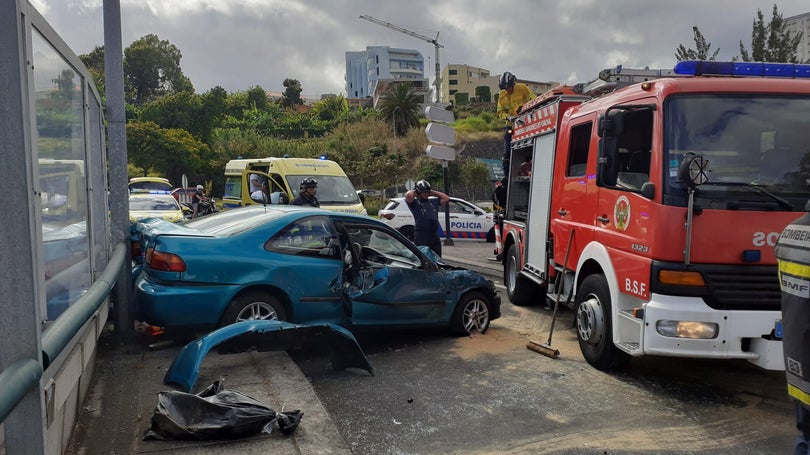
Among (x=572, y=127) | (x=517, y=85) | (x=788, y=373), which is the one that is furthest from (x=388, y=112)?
(x=788, y=373)

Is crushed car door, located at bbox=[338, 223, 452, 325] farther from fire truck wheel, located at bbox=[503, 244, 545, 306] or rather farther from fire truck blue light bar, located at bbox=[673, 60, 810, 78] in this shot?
fire truck blue light bar, located at bbox=[673, 60, 810, 78]

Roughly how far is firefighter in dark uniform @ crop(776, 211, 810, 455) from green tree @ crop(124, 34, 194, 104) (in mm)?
93904

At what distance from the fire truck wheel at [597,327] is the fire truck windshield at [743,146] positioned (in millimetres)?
1240

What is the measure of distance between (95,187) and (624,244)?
449cm

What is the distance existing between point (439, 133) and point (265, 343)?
10.9 metres

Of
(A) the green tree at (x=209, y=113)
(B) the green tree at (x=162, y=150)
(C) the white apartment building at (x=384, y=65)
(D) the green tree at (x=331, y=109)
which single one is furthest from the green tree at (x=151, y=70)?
(C) the white apartment building at (x=384, y=65)

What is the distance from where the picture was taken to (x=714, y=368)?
6.18m

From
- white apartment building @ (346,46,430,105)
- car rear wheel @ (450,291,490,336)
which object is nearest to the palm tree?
car rear wheel @ (450,291,490,336)

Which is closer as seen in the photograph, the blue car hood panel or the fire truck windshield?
the blue car hood panel

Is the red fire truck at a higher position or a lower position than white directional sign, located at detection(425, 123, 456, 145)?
lower

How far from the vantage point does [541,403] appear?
5.13m

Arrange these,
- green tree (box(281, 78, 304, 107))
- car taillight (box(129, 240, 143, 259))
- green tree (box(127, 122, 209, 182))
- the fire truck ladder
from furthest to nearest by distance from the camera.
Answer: green tree (box(281, 78, 304, 107))
green tree (box(127, 122, 209, 182))
car taillight (box(129, 240, 143, 259))
the fire truck ladder

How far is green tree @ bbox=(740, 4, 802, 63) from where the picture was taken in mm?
17547

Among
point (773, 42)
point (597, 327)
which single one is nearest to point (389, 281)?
point (597, 327)
